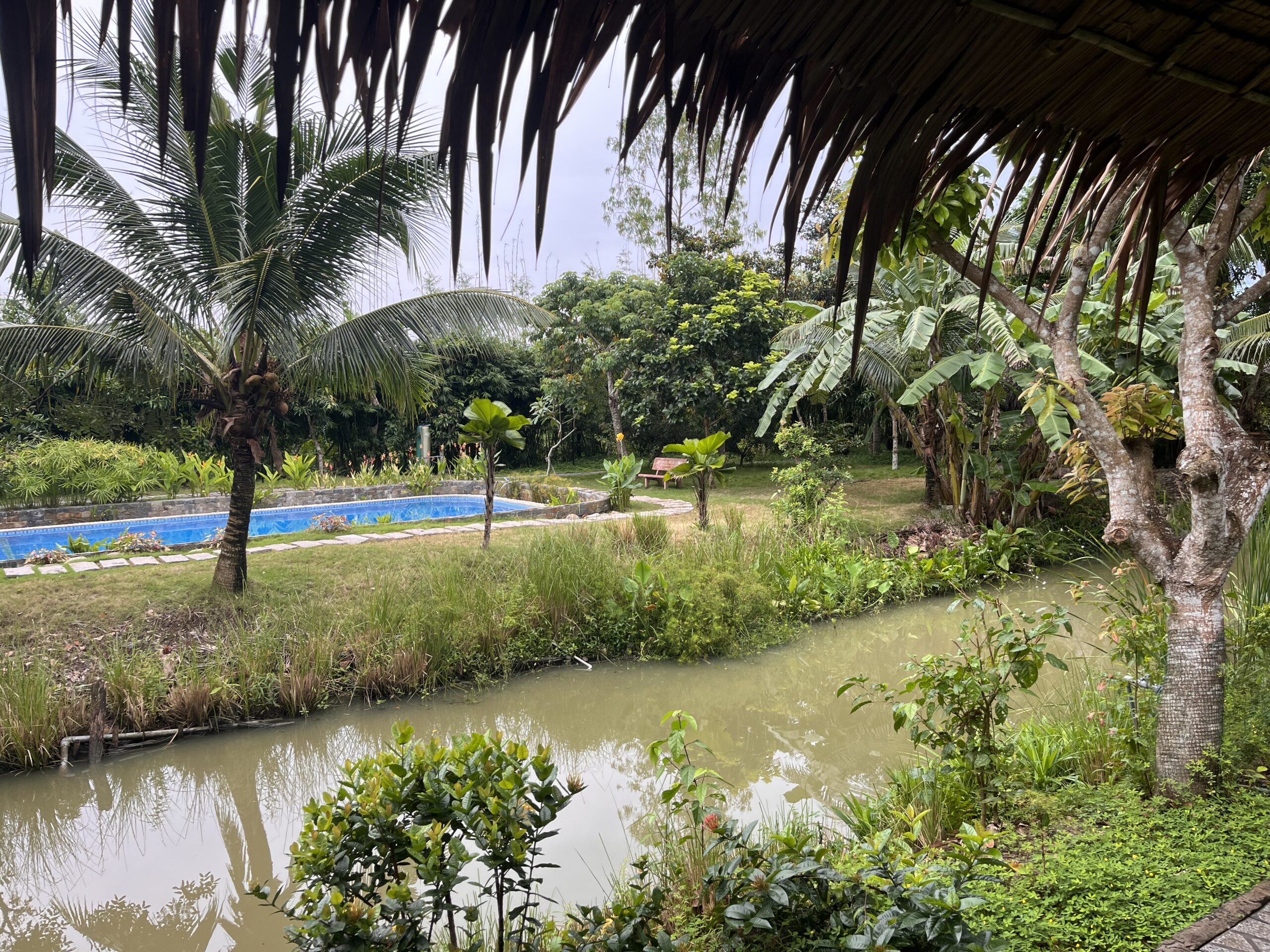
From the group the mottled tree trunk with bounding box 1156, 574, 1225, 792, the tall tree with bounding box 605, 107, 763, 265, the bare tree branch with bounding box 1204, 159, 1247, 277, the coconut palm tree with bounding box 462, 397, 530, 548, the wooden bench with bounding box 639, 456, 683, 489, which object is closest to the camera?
the tall tree with bounding box 605, 107, 763, 265

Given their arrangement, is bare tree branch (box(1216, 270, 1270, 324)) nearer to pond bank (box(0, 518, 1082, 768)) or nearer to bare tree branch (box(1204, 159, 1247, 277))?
bare tree branch (box(1204, 159, 1247, 277))

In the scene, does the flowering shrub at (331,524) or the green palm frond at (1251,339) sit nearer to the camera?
the green palm frond at (1251,339)

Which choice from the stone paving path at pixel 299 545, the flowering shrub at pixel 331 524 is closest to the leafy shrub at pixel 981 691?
the stone paving path at pixel 299 545

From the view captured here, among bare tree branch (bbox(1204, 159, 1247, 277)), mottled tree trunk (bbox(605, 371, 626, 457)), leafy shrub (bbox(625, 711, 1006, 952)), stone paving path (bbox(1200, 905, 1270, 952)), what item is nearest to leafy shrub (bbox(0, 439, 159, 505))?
mottled tree trunk (bbox(605, 371, 626, 457))

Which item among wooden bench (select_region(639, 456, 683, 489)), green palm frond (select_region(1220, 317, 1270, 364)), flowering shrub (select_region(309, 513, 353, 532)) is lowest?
flowering shrub (select_region(309, 513, 353, 532))

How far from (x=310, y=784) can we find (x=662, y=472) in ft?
35.6

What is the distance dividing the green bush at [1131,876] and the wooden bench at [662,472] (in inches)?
450

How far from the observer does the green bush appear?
189 cm

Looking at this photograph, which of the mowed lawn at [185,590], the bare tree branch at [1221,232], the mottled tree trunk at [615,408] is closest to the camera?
the bare tree branch at [1221,232]

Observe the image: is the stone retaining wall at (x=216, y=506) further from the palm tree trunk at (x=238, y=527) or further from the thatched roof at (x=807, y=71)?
the thatched roof at (x=807, y=71)

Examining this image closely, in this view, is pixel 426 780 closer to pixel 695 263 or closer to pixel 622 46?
pixel 622 46

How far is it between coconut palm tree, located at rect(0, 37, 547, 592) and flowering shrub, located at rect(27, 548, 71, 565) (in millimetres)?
1922

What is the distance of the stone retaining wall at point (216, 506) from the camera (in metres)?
10.1

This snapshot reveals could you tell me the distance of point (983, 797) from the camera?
293 cm
